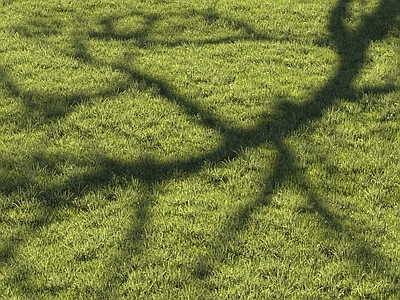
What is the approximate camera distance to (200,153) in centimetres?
639

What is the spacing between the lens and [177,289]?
4789 millimetres

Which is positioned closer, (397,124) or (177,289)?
(177,289)

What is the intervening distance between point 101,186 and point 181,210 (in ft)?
2.71

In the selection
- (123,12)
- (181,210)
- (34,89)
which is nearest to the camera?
(181,210)

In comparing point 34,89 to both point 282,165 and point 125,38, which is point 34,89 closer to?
point 125,38

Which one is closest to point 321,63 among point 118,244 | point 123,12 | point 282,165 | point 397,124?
point 397,124

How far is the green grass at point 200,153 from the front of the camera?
498cm

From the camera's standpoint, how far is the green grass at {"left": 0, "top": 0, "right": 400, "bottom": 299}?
4984 mm

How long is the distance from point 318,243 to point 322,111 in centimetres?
228

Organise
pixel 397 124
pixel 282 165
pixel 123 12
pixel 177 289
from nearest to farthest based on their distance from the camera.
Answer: pixel 177 289
pixel 282 165
pixel 397 124
pixel 123 12

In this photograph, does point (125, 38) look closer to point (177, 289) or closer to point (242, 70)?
point (242, 70)

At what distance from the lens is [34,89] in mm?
7551

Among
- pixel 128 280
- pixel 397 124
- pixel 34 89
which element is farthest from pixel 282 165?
pixel 34 89

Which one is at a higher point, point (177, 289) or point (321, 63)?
point (321, 63)
